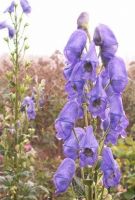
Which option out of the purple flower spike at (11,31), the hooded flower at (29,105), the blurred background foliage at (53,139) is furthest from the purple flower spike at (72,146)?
the hooded flower at (29,105)

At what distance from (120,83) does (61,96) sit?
15.2 feet

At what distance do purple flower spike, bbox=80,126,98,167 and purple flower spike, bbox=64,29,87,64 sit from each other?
0.88 feet

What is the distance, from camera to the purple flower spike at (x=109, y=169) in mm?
1919

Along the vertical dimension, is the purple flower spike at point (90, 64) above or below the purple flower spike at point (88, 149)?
above

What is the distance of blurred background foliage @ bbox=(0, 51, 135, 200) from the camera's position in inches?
188

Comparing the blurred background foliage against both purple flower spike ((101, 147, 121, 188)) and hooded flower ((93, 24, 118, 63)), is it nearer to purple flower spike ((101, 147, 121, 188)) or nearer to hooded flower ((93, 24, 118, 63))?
purple flower spike ((101, 147, 121, 188))

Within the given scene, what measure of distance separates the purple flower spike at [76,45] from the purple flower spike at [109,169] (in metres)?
0.37

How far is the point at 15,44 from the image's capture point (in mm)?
3939

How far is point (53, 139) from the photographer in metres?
6.02

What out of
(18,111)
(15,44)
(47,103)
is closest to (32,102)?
(18,111)

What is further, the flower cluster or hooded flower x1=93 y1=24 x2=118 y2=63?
the flower cluster

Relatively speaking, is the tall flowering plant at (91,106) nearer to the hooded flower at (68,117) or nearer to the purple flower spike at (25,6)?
the hooded flower at (68,117)

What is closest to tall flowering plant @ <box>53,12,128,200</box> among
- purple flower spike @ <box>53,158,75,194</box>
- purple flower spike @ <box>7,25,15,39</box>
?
purple flower spike @ <box>53,158,75,194</box>

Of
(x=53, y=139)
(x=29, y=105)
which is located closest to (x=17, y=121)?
(x=29, y=105)
